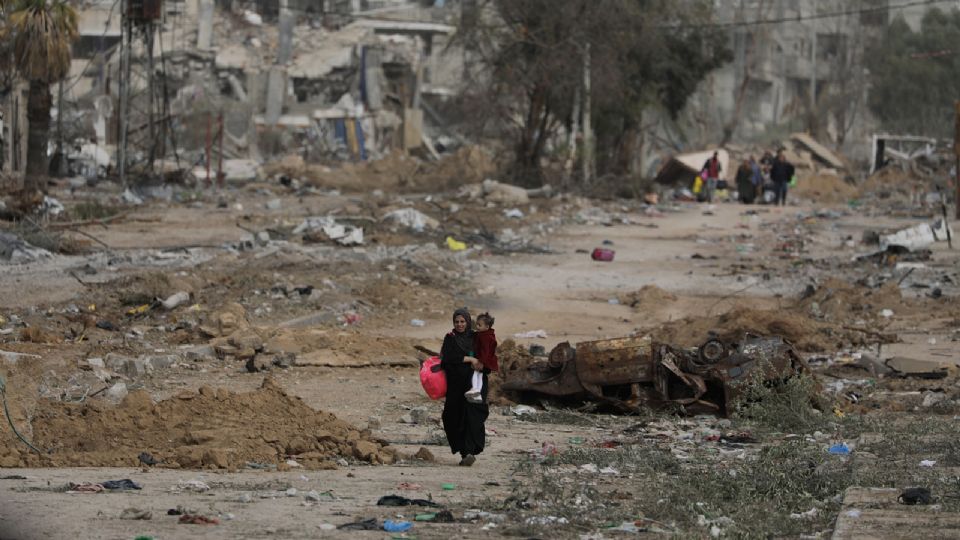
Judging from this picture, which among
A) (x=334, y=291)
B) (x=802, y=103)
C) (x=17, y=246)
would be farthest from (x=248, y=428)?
(x=802, y=103)

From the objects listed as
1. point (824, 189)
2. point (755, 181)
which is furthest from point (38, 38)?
point (824, 189)

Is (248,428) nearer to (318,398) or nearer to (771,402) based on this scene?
(318,398)

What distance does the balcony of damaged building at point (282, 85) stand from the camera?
157 ft

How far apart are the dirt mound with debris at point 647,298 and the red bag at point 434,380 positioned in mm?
9100

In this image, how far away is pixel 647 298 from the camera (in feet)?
60.6

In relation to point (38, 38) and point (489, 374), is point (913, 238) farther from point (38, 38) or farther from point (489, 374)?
point (38, 38)

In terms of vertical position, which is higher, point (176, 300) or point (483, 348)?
point (483, 348)

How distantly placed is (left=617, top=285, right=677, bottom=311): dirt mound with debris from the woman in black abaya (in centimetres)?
912

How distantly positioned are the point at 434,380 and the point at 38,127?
22.7 m

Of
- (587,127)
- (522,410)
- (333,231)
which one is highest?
(587,127)

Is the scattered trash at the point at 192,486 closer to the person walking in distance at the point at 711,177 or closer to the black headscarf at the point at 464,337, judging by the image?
the black headscarf at the point at 464,337

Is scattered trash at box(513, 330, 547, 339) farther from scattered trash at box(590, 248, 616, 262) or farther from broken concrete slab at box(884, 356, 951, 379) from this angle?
scattered trash at box(590, 248, 616, 262)

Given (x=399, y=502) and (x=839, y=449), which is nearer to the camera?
(x=399, y=502)

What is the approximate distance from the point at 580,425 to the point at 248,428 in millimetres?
2575
